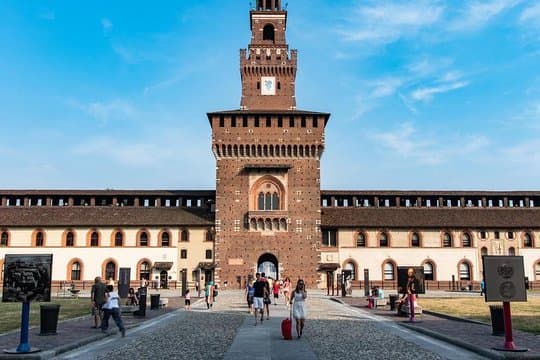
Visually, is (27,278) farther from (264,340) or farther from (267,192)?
(267,192)

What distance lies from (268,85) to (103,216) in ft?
74.2

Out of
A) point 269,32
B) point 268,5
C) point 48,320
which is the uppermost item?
point 268,5

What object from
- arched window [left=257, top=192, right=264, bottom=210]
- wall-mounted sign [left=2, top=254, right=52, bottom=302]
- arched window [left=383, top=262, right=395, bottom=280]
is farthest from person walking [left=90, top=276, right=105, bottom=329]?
arched window [left=383, top=262, right=395, bottom=280]

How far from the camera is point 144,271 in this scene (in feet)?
179

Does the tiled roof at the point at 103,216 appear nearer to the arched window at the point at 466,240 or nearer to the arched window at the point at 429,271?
the arched window at the point at 429,271

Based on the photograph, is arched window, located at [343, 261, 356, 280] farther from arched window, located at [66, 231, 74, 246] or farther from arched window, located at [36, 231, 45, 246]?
arched window, located at [36, 231, 45, 246]

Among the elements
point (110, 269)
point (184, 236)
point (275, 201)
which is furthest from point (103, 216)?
point (275, 201)

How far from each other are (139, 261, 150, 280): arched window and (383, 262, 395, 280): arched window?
23.8m

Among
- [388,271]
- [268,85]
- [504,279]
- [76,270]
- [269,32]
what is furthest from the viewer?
[269,32]

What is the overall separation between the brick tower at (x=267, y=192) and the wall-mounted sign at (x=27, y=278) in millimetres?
37522

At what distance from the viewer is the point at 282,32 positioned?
62.0m

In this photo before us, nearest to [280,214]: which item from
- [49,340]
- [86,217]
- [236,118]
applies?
[236,118]

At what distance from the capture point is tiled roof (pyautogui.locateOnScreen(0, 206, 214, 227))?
180 ft

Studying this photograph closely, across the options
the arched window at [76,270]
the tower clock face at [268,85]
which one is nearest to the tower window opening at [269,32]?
the tower clock face at [268,85]
